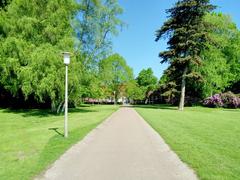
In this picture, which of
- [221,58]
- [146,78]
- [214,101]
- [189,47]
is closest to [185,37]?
[189,47]

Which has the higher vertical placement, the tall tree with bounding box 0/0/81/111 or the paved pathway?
the tall tree with bounding box 0/0/81/111

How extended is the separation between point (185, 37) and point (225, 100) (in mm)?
13490

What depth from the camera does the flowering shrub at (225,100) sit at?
39.4 metres

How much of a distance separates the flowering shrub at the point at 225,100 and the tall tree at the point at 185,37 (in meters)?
8.57

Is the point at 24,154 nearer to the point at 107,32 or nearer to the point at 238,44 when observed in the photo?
the point at 107,32

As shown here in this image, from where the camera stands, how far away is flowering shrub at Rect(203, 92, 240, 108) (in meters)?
39.4

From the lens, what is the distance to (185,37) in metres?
33.2

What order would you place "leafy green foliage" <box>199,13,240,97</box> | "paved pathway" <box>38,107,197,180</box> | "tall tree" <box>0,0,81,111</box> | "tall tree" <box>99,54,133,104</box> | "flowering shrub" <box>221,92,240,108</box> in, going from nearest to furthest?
"paved pathway" <box>38,107,197,180</box>
"tall tree" <box>0,0,81,111</box>
"leafy green foliage" <box>199,13,240,97</box>
"flowering shrub" <box>221,92,240,108</box>
"tall tree" <box>99,54,133,104</box>

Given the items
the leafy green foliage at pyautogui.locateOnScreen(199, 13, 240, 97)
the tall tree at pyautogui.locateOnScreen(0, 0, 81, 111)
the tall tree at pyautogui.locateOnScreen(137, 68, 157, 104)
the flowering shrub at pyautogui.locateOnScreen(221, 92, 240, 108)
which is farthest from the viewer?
the tall tree at pyautogui.locateOnScreen(137, 68, 157, 104)

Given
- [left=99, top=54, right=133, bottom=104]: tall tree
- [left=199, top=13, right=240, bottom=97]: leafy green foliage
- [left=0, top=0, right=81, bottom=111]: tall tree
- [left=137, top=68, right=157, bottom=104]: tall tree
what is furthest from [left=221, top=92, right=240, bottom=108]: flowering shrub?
[left=137, top=68, right=157, bottom=104]: tall tree

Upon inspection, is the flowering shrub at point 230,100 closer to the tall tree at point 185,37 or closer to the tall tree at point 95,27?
the tall tree at point 185,37

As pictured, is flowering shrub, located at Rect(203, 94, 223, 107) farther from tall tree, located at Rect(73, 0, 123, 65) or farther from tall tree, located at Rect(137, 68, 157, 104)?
tall tree, located at Rect(137, 68, 157, 104)

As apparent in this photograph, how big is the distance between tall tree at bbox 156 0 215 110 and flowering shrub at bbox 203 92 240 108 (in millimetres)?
8567

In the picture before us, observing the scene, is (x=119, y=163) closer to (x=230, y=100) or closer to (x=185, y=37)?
(x=185, y=37)
